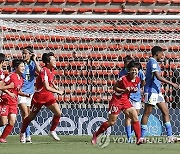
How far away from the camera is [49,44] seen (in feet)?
59.9

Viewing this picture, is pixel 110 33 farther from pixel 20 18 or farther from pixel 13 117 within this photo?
pixel 13 117

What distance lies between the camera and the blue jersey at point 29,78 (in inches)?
584

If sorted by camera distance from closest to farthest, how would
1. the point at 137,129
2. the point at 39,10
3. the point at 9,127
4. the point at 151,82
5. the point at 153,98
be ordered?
the point at 137,129 < the point at 9,127 < the point at 153,98 < the point at 151,82 < the point at 39,10

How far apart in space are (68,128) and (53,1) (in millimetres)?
4149

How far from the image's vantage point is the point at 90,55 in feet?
59.3

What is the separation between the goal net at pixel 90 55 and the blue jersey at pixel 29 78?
1671mm

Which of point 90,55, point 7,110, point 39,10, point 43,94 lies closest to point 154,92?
point 43,94

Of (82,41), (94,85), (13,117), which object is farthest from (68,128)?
(13,117)

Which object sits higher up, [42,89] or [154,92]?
[42,89]

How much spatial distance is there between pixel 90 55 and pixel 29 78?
334cm

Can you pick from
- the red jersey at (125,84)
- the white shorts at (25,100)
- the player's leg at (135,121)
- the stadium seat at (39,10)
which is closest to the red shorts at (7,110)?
the white shorts at (25,100)

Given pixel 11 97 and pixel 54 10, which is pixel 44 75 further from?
pixel 54 10

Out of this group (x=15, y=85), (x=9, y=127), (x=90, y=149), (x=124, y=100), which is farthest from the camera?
(x=15, y=85)

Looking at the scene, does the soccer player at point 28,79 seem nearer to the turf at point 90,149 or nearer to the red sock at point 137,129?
the turf at point 90,149
